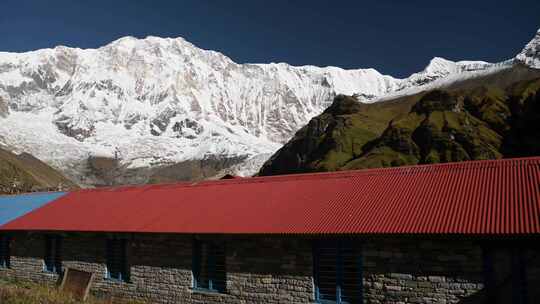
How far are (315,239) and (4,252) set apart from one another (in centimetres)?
1891

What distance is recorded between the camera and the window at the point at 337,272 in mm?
17891

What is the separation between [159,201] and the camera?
26547 millimetres

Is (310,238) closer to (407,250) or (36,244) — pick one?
(407,250)

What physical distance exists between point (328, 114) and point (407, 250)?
158 meters

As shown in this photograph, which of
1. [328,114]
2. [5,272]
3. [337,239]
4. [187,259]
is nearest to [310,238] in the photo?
[337,239]

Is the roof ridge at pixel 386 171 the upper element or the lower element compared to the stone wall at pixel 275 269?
upper

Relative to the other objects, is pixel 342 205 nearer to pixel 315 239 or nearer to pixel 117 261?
pixel 315 239

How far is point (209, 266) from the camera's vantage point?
21141mm

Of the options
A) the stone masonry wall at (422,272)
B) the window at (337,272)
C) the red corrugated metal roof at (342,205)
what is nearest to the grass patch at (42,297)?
the red corrugated metal roof at (342,205)

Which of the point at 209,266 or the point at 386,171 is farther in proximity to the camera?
the point at 386,171

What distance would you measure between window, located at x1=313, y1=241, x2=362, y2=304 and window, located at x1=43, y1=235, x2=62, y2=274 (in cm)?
1385

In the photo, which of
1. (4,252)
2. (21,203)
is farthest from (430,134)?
(4,252)

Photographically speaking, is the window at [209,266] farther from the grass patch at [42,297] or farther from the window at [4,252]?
the window at [4,252]

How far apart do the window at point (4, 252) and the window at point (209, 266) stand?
1304cm
